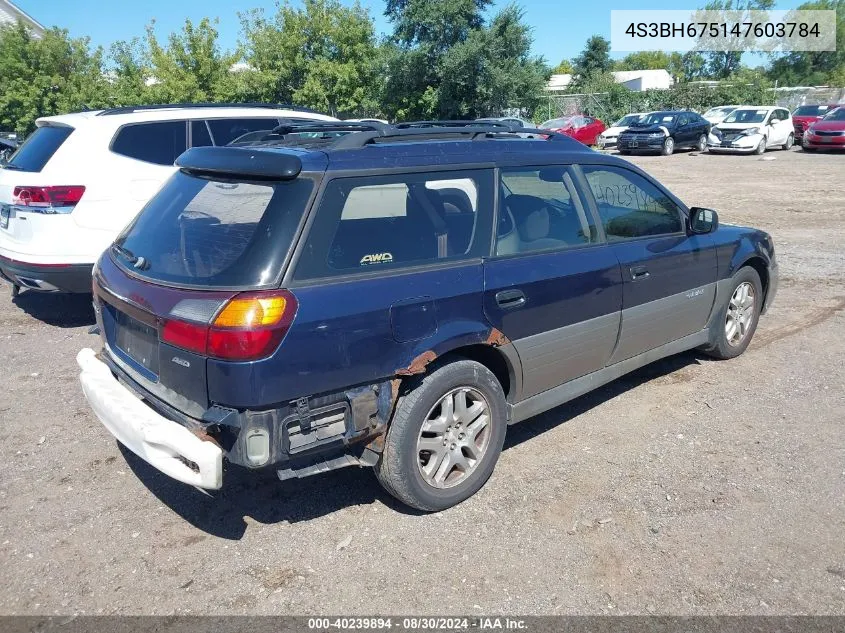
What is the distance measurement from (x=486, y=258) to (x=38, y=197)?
14.4 ft

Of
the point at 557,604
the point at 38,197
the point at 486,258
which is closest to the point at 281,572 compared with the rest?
the point at 557,604

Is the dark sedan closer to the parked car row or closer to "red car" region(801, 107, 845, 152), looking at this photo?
the parked car row

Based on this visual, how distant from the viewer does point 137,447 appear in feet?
10.7

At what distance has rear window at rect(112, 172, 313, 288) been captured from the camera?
10.2 ft

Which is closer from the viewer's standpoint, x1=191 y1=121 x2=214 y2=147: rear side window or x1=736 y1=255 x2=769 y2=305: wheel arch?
x1=736 y1=255 x2=769 y2=305: wheel arch

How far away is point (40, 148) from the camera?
6.49 m

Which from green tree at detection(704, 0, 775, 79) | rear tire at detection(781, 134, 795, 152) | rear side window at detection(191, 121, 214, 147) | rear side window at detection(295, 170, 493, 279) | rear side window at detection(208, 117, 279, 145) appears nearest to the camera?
rear side window at detection(295, 170, 493, 279)

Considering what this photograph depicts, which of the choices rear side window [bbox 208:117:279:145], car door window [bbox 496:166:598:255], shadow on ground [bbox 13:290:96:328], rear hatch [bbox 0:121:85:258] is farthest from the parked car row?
car door window [bbox 496:166:598:255]

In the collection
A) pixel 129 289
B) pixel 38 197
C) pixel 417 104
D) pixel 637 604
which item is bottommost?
pixel 637 604

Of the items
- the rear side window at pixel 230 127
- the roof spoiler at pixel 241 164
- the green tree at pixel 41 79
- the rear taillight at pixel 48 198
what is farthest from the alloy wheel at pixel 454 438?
the green tree at pixel 41 79

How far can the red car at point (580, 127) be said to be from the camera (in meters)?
28.9

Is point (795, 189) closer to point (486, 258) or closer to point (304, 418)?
point (486, 258)

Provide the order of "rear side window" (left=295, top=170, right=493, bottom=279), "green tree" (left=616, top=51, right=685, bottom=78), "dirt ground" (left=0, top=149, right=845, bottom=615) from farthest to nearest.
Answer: "green tree" (left=616, top=51, right=685, bottom=78)
"rear side window" (left=295, top=170, right=493, bottom=279)
"dirt ground" (left=0, top=149, right=845, bottom=615)

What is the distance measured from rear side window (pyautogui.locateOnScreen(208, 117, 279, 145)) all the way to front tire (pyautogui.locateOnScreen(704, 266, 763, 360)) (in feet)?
16.0
